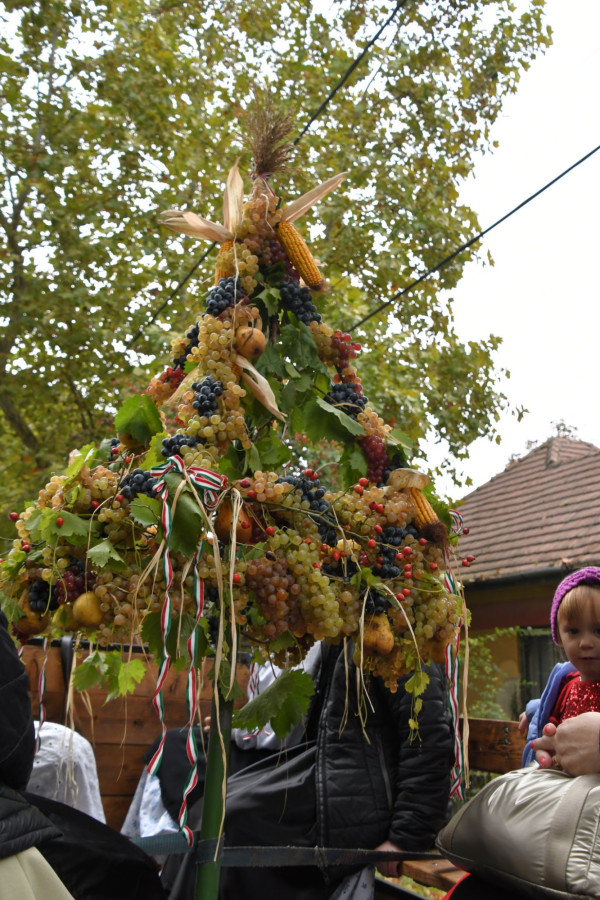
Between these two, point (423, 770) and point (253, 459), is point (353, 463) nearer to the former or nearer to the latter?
point (253, 459)

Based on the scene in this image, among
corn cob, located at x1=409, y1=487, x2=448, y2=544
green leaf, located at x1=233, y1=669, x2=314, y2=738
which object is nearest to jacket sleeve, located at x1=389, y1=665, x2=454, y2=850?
green leaf, located at x1=233, y1=669, x2=314, y2=738

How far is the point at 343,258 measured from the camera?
7816 mm

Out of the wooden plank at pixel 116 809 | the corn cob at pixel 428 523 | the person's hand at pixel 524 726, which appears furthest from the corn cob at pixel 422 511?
the wooden plank at pixel 116 809

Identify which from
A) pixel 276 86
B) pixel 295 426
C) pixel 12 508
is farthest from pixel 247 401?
pixel 276 86

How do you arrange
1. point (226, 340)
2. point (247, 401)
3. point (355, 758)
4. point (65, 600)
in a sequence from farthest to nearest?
point (355, 758), point (247, 401), point (226, 340), point (65, 600)

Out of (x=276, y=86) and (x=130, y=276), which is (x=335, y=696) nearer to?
(x=130, y=276)

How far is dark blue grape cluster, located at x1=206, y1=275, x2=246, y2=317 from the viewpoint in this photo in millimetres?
1734

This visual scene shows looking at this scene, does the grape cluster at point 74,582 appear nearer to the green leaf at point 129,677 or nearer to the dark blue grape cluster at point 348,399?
the green leaf at point 129,677

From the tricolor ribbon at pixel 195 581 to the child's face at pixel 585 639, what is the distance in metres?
1.10

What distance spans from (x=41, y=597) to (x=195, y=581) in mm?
326

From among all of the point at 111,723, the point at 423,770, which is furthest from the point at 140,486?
the point at 111,723

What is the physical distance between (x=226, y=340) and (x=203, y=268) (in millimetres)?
6474

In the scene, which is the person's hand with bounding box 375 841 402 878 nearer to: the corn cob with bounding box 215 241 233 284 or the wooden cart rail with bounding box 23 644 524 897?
the wooden cart rail with bounding box 23 644 524 897

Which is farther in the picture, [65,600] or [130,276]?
[130,276]
